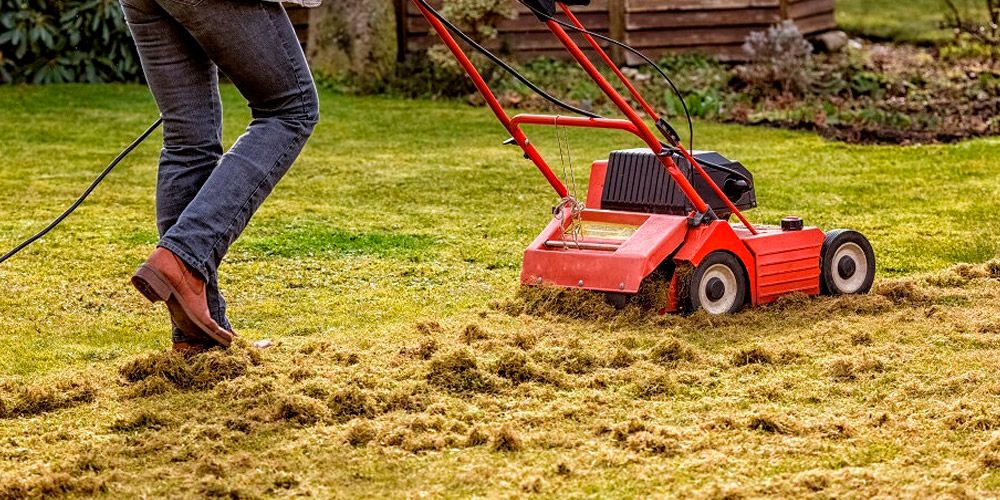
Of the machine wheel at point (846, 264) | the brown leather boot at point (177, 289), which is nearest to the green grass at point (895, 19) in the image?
the machine wheel at point (846, 264)

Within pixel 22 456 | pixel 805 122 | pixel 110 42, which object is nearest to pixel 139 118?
pixel 110 42

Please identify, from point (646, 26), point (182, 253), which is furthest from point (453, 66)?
point (182, 253)

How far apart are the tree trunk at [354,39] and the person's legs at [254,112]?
723 centimetres

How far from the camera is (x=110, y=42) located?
10.5m

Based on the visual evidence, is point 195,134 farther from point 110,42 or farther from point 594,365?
point 110,42

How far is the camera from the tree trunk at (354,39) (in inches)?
414

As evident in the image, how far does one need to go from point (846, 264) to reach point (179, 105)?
2.00 metres

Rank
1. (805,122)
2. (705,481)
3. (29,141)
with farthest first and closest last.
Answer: (805,122), (29,141), (705,481)

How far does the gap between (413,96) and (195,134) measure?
271 inches

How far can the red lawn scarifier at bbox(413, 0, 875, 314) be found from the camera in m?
3.88

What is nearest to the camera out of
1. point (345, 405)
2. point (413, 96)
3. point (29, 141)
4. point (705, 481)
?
point (705, 481)

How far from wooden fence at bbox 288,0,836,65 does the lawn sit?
5418 mm

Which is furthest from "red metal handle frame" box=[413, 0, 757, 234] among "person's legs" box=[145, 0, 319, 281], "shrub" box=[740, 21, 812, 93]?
"shrub" box=[740, 21, 812, 93]

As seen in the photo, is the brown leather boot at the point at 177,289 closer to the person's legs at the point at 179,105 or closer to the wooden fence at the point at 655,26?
the person's legs at the point at 179,105
